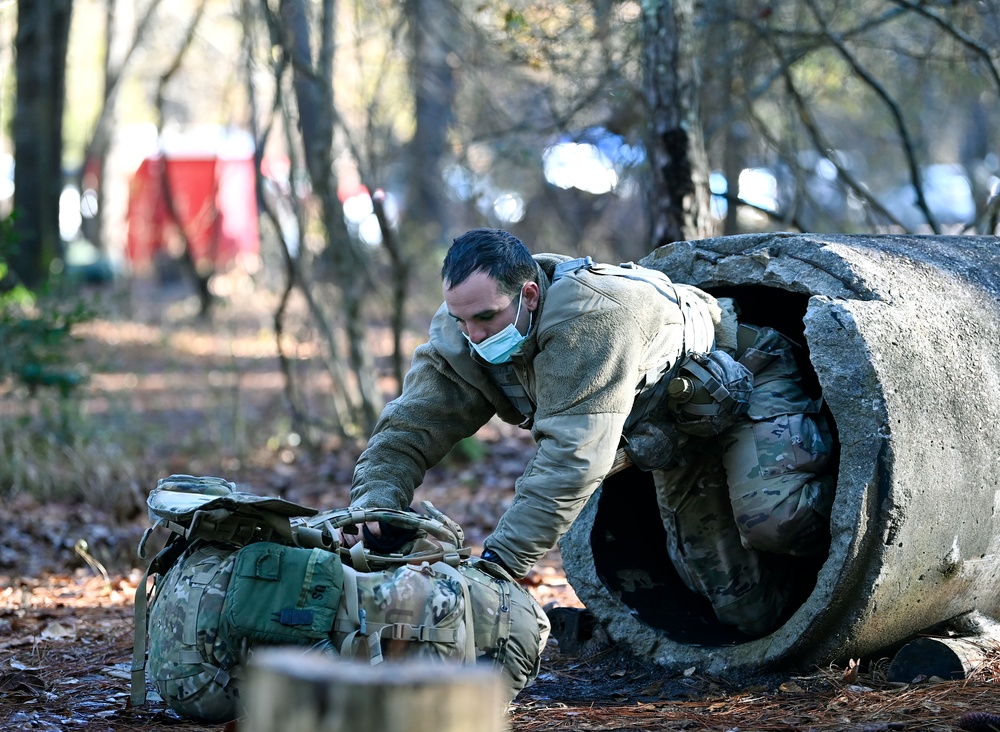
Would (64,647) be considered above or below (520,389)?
below

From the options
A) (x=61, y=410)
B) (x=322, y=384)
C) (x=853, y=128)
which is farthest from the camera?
(x=853, y=128)

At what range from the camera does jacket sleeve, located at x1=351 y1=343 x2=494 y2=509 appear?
4.01 metres

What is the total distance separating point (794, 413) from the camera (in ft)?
13.4

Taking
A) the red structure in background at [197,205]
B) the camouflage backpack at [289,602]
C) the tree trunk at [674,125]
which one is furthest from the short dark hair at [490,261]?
the red structure in background at [197,205]

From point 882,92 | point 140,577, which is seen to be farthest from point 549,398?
point 882,92

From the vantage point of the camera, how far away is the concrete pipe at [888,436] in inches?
141

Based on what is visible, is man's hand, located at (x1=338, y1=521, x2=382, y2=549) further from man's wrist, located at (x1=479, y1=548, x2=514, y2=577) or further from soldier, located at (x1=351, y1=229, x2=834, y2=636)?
man's wrist, located at (x1=479, y1=548, x2=514, y2=577)

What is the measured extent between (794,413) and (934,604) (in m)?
0.82

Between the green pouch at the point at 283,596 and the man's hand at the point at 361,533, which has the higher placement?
the man's hand at the point at 361,533

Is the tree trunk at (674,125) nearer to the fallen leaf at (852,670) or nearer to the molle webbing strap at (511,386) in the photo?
the molle webbing strap at (511,386)

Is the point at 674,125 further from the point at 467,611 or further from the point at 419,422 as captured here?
the point at 467,611

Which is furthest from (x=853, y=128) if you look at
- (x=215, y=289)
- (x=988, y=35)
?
(x=215, y=289)

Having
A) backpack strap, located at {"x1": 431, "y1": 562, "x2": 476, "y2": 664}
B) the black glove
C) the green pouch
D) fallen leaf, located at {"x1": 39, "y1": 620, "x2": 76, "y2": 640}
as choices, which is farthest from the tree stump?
fallen leaf, located at {"x1": 39, "y1": 620, "x2": 76, "y2": 640}

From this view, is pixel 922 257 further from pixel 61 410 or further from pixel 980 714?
pixel 61 410
